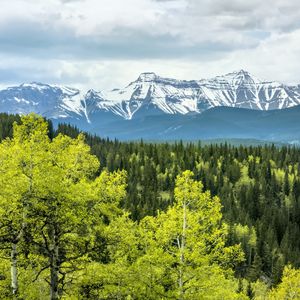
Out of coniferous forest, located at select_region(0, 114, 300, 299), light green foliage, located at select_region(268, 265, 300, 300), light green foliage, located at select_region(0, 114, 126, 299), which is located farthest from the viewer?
light green foliage, located at select_region(268, 265, 300, 300)

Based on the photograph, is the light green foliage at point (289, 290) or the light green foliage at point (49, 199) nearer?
the light green foliage at point (49, 199)

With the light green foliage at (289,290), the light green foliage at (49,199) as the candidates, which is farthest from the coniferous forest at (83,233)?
the light green foliage at (289,290)

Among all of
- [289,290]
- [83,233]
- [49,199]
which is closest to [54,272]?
[83,233]

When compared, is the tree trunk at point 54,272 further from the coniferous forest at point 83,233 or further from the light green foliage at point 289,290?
the light green foliage at point 289,290

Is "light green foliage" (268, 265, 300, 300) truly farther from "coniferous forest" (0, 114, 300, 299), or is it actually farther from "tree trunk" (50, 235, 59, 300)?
"tree trunk" (50, 235, 59, 300)

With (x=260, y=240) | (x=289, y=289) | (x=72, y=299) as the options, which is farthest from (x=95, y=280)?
(x=260, y=240)

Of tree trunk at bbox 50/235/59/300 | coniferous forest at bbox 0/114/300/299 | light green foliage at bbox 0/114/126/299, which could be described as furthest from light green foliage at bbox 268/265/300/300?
tree trunk at bbox 50/235/59/300

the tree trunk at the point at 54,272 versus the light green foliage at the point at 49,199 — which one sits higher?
the light green foliage at the point at 49,199

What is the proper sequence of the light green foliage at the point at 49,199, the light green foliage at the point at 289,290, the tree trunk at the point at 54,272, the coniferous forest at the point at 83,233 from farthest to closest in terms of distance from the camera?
the light green foliage at the point at 289,290 < the tree trunk at the point at 54,272 < the coniferous forest at the point at 83,233 < the light green foliage at the point at 49,199

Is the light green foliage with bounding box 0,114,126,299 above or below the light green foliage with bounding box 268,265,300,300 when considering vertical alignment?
above

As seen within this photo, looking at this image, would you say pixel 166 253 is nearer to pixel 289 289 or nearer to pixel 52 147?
pixel 52 147

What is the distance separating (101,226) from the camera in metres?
31.4

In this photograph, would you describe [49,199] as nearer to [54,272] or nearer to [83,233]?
[83,233]

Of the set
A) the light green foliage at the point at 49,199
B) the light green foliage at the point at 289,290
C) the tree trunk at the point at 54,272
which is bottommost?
the light green foliage at the point at 289,290
